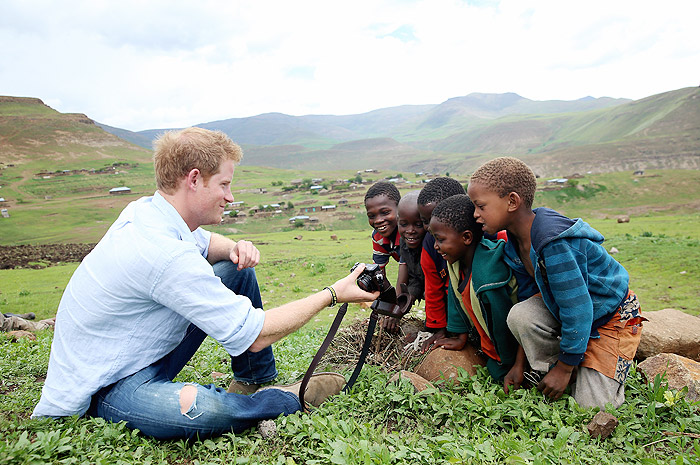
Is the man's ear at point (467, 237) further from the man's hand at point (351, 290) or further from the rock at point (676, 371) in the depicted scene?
the rock at point (676, 371)

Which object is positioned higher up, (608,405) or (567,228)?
(567,228)

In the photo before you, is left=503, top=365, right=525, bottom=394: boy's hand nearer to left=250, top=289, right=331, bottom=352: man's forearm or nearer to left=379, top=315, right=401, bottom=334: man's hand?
left=379, top=315, right=401, bottom=334: man's hand

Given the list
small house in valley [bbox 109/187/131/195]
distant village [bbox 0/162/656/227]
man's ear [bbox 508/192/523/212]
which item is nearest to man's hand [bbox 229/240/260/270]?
man's ear [bbox 508/192/523/212]

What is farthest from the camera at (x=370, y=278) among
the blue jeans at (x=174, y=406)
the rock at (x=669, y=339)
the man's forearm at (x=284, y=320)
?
the rock at (x=669, y=339)

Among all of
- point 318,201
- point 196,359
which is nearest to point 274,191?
point 318,201

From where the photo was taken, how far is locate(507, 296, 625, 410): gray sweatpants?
312 centimetres

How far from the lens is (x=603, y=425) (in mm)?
2762

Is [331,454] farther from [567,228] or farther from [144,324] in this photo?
[567,228]

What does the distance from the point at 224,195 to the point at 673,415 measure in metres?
3.51

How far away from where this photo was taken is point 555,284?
2.94 m

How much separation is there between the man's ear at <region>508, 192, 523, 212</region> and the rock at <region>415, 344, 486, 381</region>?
4.64 feet

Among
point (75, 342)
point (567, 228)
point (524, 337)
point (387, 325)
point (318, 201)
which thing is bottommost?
point (318, 201)

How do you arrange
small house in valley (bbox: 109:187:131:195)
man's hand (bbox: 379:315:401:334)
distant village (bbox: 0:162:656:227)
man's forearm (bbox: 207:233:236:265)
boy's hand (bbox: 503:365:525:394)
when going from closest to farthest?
boy's hand (bbox: 503:365:525:394) → man's forearm (bbox: 207:233:236:265) → man's hand (bbox: 379:315:401:334) → distant village (bbox: 0:162:656:227) → small house in valley (bbox: 109:187:131:195)

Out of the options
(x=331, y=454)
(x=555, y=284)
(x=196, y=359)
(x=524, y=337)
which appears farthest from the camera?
(x=196, y=359)
